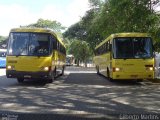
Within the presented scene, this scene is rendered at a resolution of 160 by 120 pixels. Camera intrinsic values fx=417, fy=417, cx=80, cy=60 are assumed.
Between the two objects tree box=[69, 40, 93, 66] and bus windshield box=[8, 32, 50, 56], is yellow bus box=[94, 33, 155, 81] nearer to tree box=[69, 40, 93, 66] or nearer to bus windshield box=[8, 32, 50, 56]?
bus windshield box=[8, 32, 50, 56]

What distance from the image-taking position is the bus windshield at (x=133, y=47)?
23.2 metres

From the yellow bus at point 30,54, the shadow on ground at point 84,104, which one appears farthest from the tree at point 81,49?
the shadow on ground at point 84,104

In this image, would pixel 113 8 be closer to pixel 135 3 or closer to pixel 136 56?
pixel 135 3

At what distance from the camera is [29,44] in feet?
72.2

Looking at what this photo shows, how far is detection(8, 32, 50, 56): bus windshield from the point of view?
21844mm

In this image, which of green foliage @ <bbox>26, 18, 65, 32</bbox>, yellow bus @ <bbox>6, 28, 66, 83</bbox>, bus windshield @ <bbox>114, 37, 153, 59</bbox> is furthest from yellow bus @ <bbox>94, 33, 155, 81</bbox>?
green foliage @ <bbox>26, 18, 65, 32</bbox>

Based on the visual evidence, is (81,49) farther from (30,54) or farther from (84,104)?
(84,104)

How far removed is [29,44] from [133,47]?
5831 mm

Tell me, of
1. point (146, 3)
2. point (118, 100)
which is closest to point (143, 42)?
point (146, 3)

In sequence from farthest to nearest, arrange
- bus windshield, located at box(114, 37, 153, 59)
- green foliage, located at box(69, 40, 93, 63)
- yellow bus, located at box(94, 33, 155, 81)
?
green foliage, located at box(69, 40, 93, 63) → bus windshield, located at box(114, 37, 153, 59) → yellow bus, located at box(94, 33, 155, 81)

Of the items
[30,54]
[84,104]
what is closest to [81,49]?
[30,54]

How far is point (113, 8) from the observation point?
28016mm

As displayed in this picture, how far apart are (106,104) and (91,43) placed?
204 ft

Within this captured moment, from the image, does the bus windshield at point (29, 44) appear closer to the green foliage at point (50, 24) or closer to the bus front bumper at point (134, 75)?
Answer: the bus front bumper at point (134, 75)
